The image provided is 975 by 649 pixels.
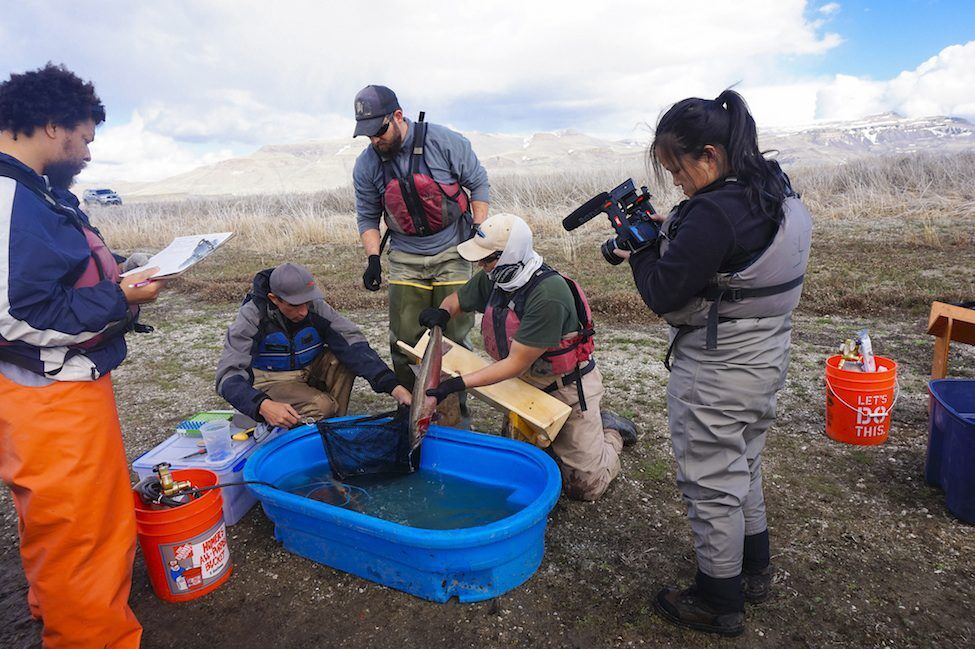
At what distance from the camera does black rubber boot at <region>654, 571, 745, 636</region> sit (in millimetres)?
2449

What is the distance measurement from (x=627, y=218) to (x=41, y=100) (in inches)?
87.4

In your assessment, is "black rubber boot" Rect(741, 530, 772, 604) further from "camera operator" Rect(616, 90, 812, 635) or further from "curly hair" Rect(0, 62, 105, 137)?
"curly hair" Rect(0, 62, 105, 137)

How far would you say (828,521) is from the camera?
127 inches

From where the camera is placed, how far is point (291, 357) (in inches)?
157

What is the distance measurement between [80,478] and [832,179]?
16094mm

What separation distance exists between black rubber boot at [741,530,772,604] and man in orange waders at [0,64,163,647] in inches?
101

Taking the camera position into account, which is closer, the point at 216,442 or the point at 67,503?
the point at 67,503

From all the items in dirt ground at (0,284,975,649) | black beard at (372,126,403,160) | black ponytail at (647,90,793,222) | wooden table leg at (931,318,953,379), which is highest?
black beard at (372,126,403,160)

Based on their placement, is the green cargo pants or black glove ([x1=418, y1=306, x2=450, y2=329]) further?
the green cargo pants

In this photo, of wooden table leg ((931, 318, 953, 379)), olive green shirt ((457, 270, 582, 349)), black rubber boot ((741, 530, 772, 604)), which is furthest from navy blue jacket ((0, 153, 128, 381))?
wooden table leg ((931, 318, 953, 379))

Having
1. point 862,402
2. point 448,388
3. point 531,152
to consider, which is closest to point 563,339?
point 448,388

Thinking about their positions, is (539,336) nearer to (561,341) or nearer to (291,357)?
(561,341)

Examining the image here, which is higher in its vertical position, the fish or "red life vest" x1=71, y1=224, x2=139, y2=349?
"red life vest" x1=71, y1=224, x2=139, y2=349

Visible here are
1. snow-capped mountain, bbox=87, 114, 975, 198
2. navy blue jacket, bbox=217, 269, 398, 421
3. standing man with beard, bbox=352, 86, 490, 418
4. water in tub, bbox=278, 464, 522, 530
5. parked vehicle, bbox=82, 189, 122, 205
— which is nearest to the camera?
water in tub, bbox=278, 464, 522, 530
